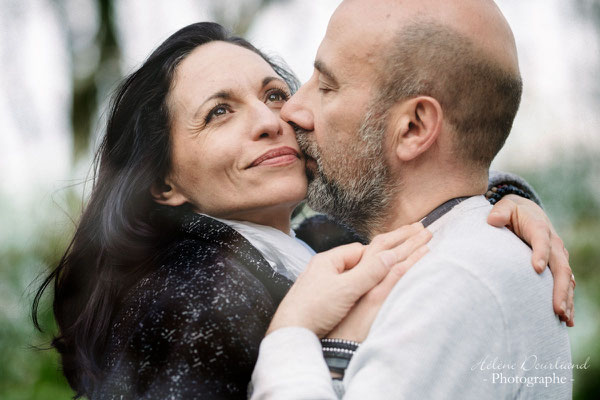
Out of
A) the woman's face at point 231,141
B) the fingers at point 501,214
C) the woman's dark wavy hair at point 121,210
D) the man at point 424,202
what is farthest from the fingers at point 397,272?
the woman's dark wavy hair at point 121,210

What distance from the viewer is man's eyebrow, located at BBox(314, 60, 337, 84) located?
1058 mm

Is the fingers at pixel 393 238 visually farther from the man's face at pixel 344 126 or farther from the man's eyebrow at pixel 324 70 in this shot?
the man's eyebrow at pixel 324 70

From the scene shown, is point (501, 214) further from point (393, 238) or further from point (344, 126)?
point (344, 126)

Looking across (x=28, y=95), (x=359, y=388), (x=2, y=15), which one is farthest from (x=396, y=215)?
(x=2, y=15)

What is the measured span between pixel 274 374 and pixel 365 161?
0.47m

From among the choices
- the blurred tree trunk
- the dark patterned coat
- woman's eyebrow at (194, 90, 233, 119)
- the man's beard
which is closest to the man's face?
the man's beard

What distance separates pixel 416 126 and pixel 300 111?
24cm

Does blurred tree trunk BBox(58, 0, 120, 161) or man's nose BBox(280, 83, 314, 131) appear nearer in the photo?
man's nose BBox(280, 83, 314, 131)

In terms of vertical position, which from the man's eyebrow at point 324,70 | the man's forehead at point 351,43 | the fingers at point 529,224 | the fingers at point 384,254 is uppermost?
the man's forehead at point 351,43

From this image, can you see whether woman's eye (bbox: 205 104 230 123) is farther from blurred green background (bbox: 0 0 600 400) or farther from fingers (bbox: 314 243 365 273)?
fingers (bbox: 314 243 365 273)

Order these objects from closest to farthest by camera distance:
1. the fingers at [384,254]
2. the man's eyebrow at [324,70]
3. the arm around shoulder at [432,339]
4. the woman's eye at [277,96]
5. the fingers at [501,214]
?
the arm around shoulder at [432,339]
the fingers at [384,254]
the fingers at [501,214]
the man's eyebrow at [324,70]
the woman's eye at [277,96]

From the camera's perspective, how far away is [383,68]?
1.01m

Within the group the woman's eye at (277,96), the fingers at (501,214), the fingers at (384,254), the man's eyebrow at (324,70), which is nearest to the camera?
the fingers at (384,254)

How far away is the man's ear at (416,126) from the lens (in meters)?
0.99
